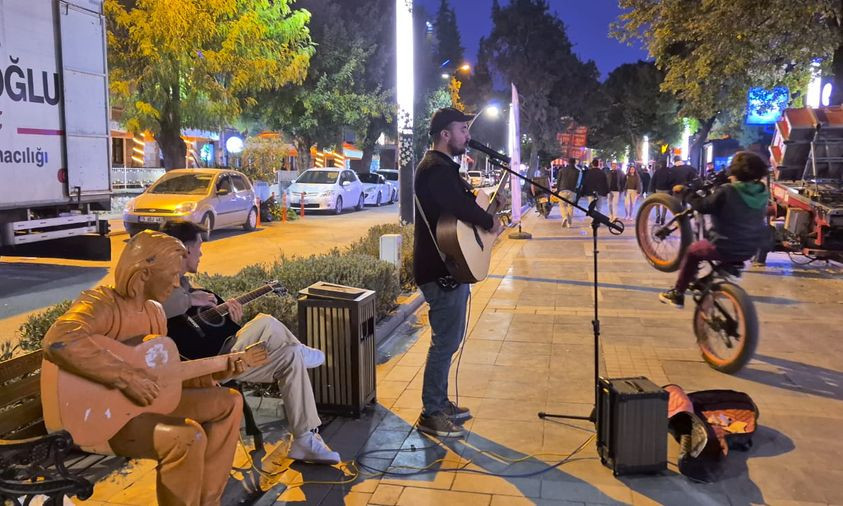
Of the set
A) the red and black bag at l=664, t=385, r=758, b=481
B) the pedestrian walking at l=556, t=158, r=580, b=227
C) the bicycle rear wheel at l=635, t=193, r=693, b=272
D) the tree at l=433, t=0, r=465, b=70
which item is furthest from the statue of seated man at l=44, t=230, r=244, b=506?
the tree at l=433, t=0, r=465, b=70

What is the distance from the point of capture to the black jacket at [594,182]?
1795 centimetres

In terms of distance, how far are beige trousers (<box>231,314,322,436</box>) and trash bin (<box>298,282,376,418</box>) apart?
65 cm

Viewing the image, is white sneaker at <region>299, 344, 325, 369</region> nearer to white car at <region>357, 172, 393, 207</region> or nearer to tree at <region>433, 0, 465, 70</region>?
white car at <region>357, 172, 393, 207</region>

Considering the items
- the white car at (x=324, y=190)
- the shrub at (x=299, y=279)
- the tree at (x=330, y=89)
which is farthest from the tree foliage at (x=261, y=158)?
the shrub at (x=299, y=279)

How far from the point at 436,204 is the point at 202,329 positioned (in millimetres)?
1573

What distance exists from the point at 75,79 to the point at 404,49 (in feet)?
16.1

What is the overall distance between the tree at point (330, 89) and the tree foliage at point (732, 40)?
13706mm

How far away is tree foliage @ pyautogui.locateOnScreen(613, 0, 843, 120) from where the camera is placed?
13.8 meters

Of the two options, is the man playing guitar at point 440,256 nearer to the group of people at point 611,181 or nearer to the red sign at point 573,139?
the group of people at point 611,181

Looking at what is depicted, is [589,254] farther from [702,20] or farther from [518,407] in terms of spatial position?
[518,407]

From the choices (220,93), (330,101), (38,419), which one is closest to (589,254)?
(220,93)

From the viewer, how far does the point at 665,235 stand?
259 inches

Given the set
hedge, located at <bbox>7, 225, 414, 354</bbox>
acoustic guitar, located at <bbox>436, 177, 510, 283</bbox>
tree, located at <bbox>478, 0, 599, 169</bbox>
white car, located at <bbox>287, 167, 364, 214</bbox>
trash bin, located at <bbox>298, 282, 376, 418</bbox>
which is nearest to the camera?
acoustic guitar, located at <bbox>436, 177, 510, 283</bbox>

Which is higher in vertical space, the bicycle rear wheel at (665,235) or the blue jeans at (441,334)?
the bicycle rear wheel at (665,235)
